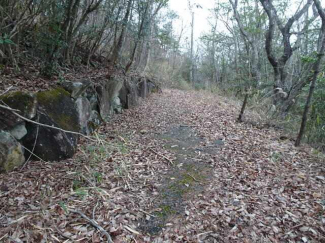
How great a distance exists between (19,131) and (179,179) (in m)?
2.61

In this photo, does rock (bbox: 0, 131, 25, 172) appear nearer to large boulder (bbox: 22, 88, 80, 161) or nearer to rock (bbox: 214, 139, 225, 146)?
large boulder (bbox: 22, 88, 80, 161)

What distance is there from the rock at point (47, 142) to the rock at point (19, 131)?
0.06 m

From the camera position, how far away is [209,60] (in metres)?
19.7

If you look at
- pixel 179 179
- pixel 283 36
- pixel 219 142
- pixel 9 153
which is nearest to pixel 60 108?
pixel 9 153

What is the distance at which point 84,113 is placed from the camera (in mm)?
4758

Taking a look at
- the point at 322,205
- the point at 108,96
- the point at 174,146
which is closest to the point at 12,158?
the point at 174,146

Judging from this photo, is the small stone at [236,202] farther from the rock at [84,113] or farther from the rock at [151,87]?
the rock at [151,87]

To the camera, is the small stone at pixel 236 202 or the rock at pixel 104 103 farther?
the rock at pixel 104 103

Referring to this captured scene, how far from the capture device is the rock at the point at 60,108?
370cm

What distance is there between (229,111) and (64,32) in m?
5.80

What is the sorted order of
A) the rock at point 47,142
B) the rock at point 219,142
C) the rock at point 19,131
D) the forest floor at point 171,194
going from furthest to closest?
the rock at point 219,142 → the rock at point 47,142 → the rock at point 19,131 → the forest floor at point 171,194

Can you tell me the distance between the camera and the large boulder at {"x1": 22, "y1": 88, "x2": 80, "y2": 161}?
3.44 meters

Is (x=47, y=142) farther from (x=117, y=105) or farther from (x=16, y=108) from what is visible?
(x=117, y=105)

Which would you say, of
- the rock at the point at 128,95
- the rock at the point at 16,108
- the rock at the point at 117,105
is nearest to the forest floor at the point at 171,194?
the rock at the point at 16,108
